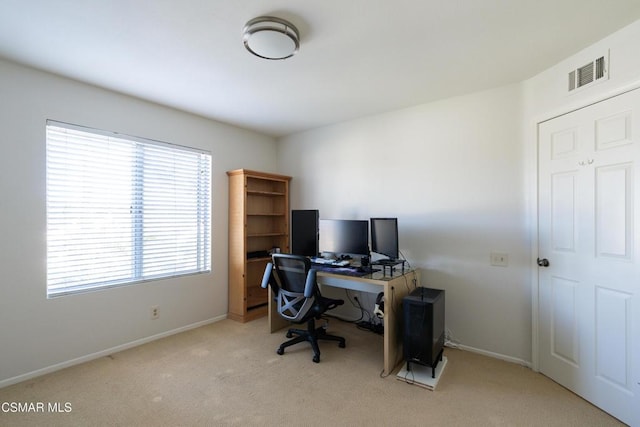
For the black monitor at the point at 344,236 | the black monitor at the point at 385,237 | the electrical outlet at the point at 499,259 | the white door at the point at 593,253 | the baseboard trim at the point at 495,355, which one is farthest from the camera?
the black monitor at the point at 344,236

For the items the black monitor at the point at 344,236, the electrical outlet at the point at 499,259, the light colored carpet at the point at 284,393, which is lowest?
the light colored carpet at the point at 284,393

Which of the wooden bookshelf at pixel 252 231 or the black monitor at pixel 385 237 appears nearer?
the black monitor at pixel 385 237

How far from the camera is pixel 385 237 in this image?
2.91 meters

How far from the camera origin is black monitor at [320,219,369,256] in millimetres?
3104

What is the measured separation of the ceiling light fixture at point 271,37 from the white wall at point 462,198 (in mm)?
1728

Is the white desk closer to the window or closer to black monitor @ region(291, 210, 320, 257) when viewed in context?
black monitor @ region(291, 210, 320, 257)

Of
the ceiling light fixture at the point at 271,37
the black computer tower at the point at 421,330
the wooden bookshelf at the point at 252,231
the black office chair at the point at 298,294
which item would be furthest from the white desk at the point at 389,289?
the ceiling light fixture at the point at 271,37

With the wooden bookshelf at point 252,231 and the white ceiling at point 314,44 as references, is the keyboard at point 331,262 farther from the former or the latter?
the white ceiling at point 314,44

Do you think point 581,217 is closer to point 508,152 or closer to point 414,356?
point 508,152

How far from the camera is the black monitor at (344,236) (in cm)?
310

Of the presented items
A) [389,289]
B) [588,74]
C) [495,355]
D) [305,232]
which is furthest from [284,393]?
[588,74]

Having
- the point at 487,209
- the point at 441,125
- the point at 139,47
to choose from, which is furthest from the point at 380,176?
the point at 139,47

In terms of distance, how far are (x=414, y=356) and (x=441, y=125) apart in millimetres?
2206

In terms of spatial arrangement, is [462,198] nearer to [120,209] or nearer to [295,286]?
[295,286]
